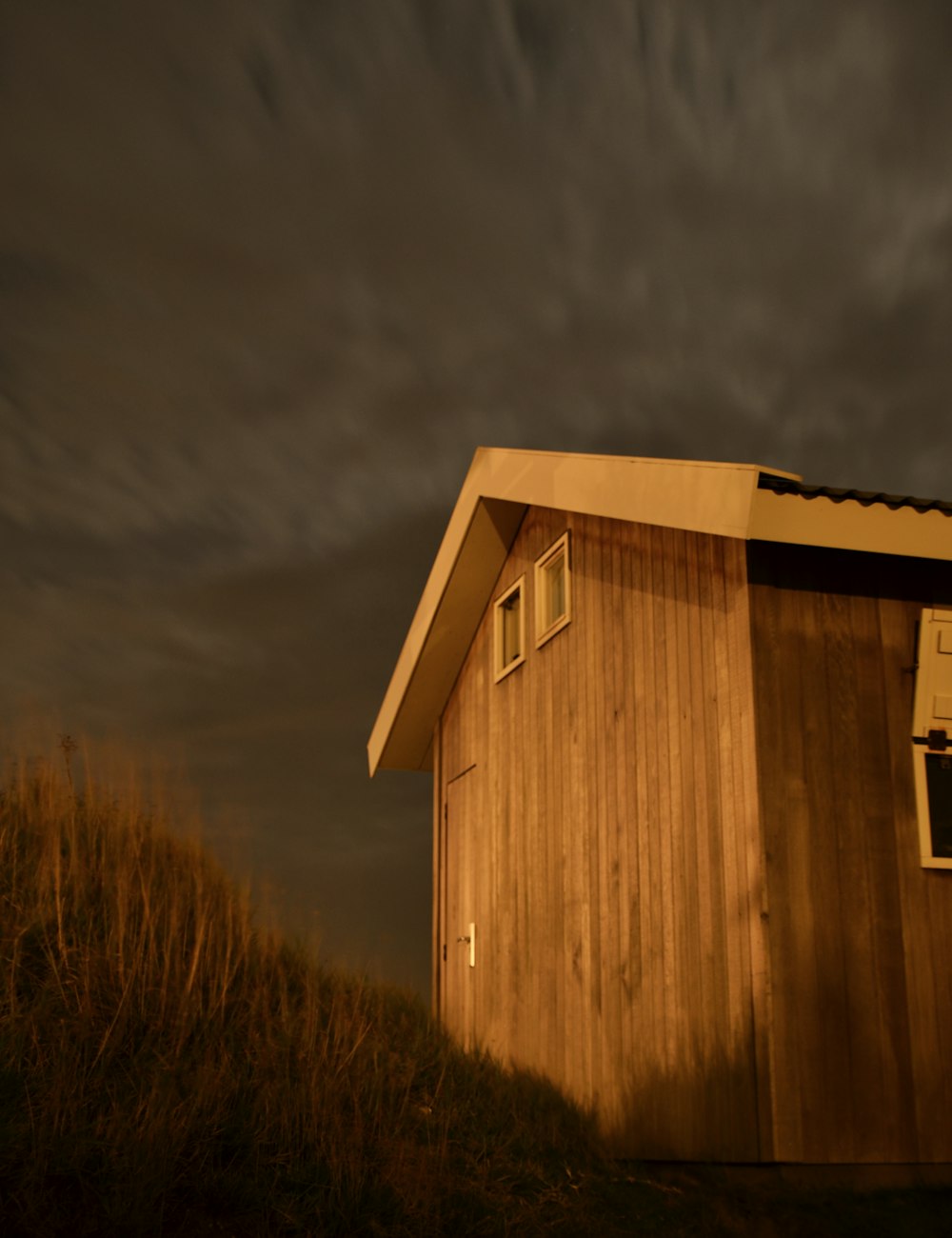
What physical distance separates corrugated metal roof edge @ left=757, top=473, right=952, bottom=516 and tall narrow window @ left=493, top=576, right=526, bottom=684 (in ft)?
15.0

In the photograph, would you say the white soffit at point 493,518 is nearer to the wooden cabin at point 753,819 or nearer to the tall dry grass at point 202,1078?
the wooden cabin at point 753,819

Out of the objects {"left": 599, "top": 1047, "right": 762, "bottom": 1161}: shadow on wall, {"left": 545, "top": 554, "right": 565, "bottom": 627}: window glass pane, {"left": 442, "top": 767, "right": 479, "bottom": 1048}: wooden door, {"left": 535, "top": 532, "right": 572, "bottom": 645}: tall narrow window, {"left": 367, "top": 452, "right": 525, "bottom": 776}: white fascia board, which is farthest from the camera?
{"left": 442, "top": 767, "right": 479, "bottom": 1048}: wooden door

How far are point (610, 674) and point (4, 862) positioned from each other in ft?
15.0

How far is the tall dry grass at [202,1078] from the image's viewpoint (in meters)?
6.14

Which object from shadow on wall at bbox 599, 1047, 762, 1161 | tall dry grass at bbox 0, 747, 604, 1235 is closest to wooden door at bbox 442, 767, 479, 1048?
tall dry grass at bbox 0, 747, 604, 1235

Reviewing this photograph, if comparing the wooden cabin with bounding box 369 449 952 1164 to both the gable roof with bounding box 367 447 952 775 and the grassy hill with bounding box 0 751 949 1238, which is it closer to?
the gable roof with bounding box 367 447 952 775

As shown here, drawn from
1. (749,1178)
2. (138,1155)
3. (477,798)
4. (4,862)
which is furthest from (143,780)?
(749,1178)

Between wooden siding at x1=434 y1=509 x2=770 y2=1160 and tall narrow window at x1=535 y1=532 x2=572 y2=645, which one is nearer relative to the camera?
wooden siding at x1=434 y1=509 x2=770 y2=1160

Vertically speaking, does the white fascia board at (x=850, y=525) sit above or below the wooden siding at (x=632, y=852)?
above

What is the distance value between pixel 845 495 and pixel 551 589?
3.96m

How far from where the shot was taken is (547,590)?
10.4 metres

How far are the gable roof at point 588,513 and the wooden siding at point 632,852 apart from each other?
16.9 inches

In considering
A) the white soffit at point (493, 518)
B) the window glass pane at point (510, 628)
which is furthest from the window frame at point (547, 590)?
the window glass pane at point (510, 628)

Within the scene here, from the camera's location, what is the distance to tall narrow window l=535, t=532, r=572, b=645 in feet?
32.7
